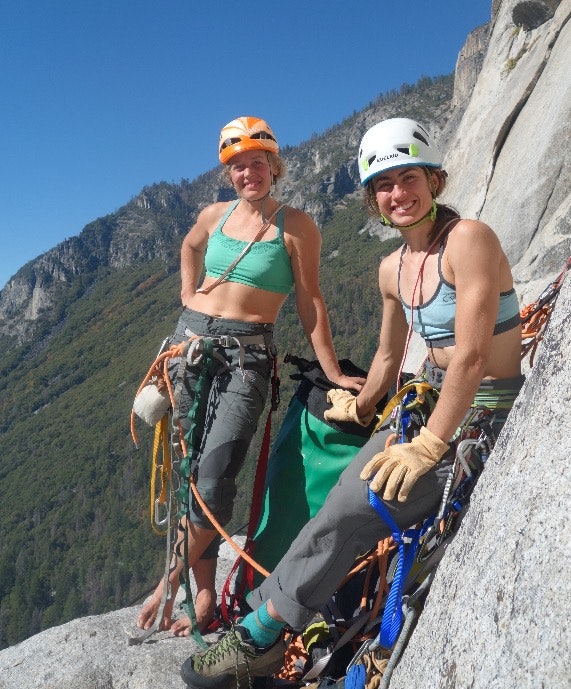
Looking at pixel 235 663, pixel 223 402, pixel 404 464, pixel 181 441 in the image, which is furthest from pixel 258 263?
pixel 235 663

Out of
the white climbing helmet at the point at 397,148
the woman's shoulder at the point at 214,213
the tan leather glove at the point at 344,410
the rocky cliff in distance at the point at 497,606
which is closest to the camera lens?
the rocky cliff in distance at the point at 497,606

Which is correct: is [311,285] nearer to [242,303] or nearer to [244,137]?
[242,303]

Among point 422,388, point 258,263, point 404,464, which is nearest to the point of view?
point 404,464

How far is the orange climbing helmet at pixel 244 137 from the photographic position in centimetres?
402

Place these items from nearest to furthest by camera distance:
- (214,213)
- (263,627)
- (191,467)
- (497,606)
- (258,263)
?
(497,606)
(263,627)
(191,467)
(258,263)
(214,213)

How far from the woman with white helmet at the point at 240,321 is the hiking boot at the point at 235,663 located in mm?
899

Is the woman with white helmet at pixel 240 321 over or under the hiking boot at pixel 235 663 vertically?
over

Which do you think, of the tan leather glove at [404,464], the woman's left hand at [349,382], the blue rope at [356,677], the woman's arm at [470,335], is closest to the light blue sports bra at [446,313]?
the woman's arm at [470,335]

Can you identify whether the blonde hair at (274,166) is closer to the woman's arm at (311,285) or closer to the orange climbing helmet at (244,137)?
the orange climbing helmet at (244,137)

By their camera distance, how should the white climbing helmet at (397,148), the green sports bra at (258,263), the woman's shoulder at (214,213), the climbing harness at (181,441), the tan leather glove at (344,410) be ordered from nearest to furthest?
the white climbing helmet at (397,148), the tan leather glove at (344,410), the climbing harness at (181,441), the green sports bra at (258,263), the woman's shoulder at (214,213)

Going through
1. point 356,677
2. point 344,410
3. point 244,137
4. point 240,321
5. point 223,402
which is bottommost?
point 356,677

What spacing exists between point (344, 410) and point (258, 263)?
3.85 ft

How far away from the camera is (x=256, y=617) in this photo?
10.1 feet

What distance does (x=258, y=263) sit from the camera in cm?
411
